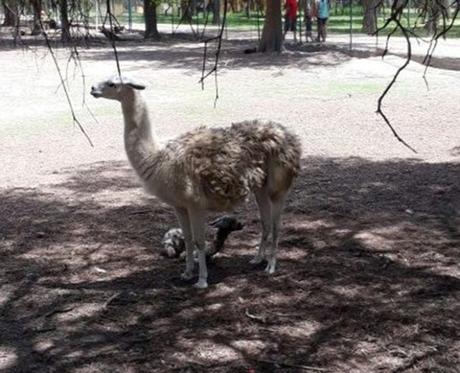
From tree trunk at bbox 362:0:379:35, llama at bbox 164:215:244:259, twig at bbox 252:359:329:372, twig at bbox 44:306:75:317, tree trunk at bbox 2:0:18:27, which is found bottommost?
twig at bbox 44:306:75:317

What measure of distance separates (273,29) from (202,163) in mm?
21195

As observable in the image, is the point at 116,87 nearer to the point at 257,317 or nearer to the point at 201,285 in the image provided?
the point at 201,285

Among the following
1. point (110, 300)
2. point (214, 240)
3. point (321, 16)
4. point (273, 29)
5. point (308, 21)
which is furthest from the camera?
point (321, 16)

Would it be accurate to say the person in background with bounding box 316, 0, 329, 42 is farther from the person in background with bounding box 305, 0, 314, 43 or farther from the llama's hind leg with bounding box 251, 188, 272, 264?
the llama's hind leg with bounding box 251, 188, 272, 264

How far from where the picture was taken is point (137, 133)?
5801 mm

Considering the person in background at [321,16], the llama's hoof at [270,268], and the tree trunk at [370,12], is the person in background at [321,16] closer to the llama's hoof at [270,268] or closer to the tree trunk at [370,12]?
the tree trunk at [370,12]

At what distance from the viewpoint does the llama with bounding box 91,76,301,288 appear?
564cm

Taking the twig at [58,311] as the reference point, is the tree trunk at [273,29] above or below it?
above

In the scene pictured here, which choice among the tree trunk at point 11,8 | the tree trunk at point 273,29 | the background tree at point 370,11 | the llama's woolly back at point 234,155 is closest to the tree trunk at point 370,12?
the background tree at point 370,11

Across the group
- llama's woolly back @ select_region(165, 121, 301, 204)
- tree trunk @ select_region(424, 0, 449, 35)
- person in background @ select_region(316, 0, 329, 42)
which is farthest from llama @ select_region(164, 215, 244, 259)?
person in background @ select_region(316, 0, 329, 42)

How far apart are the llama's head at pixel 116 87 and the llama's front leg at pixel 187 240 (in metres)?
0.94

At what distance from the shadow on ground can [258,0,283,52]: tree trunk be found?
1785cm

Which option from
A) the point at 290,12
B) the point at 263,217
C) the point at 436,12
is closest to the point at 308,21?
the point at 290,12

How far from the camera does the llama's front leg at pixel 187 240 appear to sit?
5.92 meters
